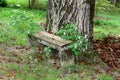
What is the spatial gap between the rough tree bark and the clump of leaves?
0.12m

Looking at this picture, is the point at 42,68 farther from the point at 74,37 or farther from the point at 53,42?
the point at 74,37

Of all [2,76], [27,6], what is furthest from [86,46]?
[27,6]

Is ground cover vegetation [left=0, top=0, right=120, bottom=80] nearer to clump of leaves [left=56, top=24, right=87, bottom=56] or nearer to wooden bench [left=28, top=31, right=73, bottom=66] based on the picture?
clump of leaves [left=56, top=24, right=87, bottom=56]

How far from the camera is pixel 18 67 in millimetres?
5891

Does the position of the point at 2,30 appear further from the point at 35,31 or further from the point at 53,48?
the point at 53,48

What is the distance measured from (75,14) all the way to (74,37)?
44 centimetres

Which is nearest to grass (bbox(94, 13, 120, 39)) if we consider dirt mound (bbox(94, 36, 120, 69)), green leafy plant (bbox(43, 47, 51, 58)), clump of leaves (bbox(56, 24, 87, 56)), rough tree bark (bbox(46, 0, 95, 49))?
dirt mound (bbox(94, 36, 120, 69))

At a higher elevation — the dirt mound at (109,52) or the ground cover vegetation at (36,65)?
the ground cover vegetation at (36,65)

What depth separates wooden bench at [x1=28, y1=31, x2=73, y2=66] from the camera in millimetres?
5840

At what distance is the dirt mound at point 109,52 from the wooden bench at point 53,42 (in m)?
1.18

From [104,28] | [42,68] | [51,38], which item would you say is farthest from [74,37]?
[104,28]

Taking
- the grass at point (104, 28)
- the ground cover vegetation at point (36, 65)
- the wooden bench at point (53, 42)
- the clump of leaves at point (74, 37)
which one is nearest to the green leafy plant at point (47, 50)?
the wooden bench at point (53, 42)

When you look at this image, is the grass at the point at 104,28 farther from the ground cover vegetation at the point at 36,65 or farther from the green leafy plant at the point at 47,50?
the green leafy plant at the point at 47,50

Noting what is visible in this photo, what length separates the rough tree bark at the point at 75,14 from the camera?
6.25 meters
